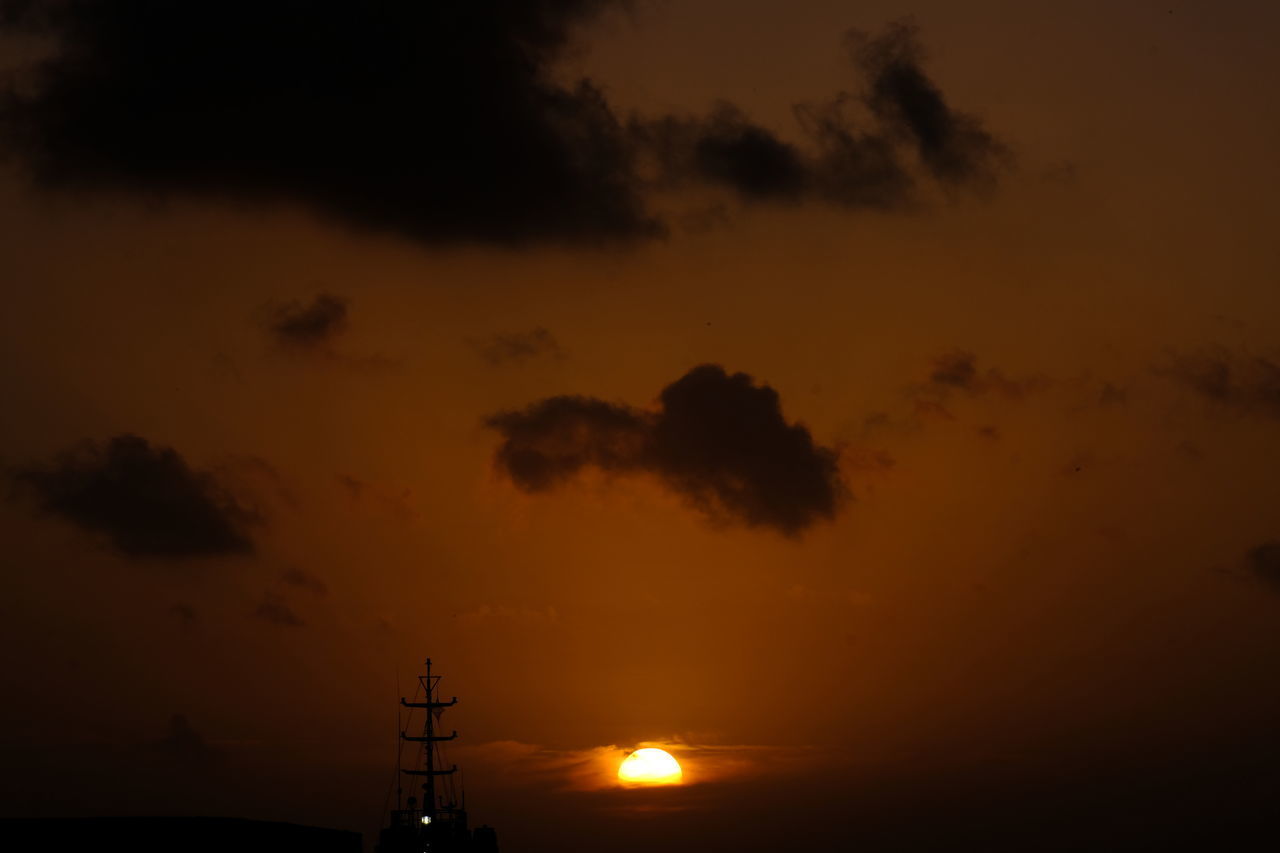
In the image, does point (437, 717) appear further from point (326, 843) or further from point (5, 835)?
point (5, 835)

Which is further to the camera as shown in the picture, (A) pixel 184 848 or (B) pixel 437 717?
(B) pixel 437 717

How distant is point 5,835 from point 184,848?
7153mm

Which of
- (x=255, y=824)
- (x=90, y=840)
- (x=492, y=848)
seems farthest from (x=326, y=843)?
(x=492, y=848)

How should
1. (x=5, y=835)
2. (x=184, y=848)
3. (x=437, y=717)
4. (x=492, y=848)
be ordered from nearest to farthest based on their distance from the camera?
(x=5, y=835) → (x=184, y=848) → (x=492, y=848) → (x=437, y=717)

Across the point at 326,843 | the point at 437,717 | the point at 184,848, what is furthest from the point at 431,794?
the point at 184,848

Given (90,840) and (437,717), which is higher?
(437,717)

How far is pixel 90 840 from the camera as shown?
62.5 metres

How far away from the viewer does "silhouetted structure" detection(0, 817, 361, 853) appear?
201ft

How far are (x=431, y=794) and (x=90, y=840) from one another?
3885 centimetres

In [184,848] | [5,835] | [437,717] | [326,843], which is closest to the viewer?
[5,835]

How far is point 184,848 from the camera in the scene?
64750mm

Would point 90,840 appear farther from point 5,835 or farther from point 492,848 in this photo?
point 492,848

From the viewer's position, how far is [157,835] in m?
64.1

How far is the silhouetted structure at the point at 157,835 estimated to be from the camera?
61.3m
